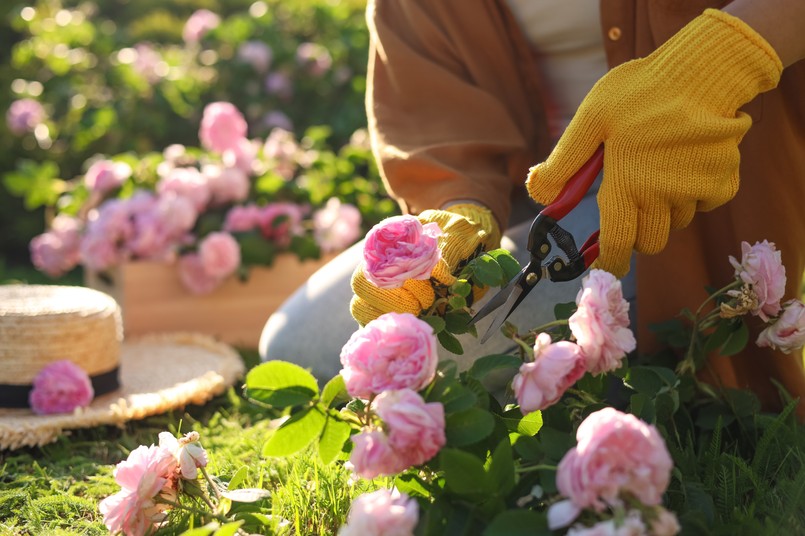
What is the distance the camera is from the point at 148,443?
1.68 metres

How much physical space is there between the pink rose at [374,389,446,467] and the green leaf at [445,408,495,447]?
0.12 ft

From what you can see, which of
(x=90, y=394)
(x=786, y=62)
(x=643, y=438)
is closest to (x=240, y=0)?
(x=90, y=394)

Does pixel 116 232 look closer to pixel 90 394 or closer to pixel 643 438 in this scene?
pixel 90 394

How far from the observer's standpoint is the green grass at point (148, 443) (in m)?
1.27

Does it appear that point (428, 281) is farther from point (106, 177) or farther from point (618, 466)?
point (106, 177)

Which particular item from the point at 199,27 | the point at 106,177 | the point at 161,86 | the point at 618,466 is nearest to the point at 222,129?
the point at 106,177

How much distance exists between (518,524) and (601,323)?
9.5 inches

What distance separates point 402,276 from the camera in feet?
3.53

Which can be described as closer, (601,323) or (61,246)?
(601,323)

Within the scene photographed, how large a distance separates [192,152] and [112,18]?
264cm

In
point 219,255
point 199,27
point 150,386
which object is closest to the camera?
point 150,386

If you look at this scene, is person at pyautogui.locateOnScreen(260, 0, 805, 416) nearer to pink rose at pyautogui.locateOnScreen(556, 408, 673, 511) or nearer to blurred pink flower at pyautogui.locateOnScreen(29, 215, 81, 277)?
pink rose at pyautogui.locateOnScreen(556, 408, 673, 511)

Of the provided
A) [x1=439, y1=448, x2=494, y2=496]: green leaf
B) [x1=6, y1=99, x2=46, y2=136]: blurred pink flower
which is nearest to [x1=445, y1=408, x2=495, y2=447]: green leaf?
[x1=439, y1=448, x2=494, y2=496]: green leaf

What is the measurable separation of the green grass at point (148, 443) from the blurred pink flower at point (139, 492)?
0.41 feet
